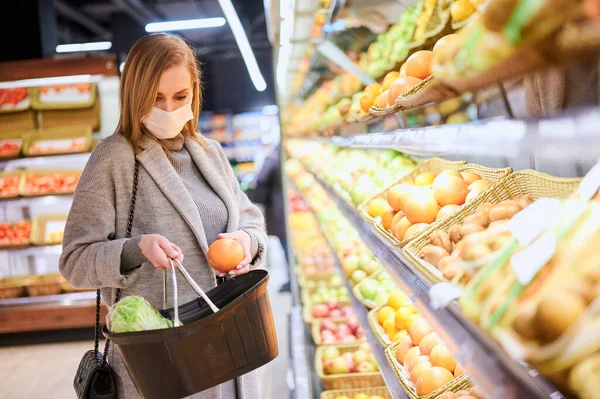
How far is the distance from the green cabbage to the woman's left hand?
1.07 feet

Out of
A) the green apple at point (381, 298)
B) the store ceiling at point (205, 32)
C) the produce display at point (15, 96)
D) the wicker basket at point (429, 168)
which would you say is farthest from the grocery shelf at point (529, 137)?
the store ceiling at point (205, 32)

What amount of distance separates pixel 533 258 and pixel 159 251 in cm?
112

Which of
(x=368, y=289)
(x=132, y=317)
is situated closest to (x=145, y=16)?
(x=368, y=289)

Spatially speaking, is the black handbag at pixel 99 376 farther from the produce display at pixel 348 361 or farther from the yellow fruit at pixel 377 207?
the produce display at pixel 348 361

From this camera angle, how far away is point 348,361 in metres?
3.18

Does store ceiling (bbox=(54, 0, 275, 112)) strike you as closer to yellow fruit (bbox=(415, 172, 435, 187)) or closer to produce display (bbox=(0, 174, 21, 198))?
produce display (bbox=(0, 174, 21, 198))

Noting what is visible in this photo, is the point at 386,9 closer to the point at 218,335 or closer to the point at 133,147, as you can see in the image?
the point at 133,147

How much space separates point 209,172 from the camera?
2.10 meters

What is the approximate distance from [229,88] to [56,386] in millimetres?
11254

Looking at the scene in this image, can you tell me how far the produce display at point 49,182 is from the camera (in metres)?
5.54

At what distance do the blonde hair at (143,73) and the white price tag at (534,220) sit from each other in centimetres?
129

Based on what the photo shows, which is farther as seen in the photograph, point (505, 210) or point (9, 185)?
point (9, 185)

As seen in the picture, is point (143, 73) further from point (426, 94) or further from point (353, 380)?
point (353, 380)

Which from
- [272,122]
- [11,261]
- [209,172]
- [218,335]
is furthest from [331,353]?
[272,122]
